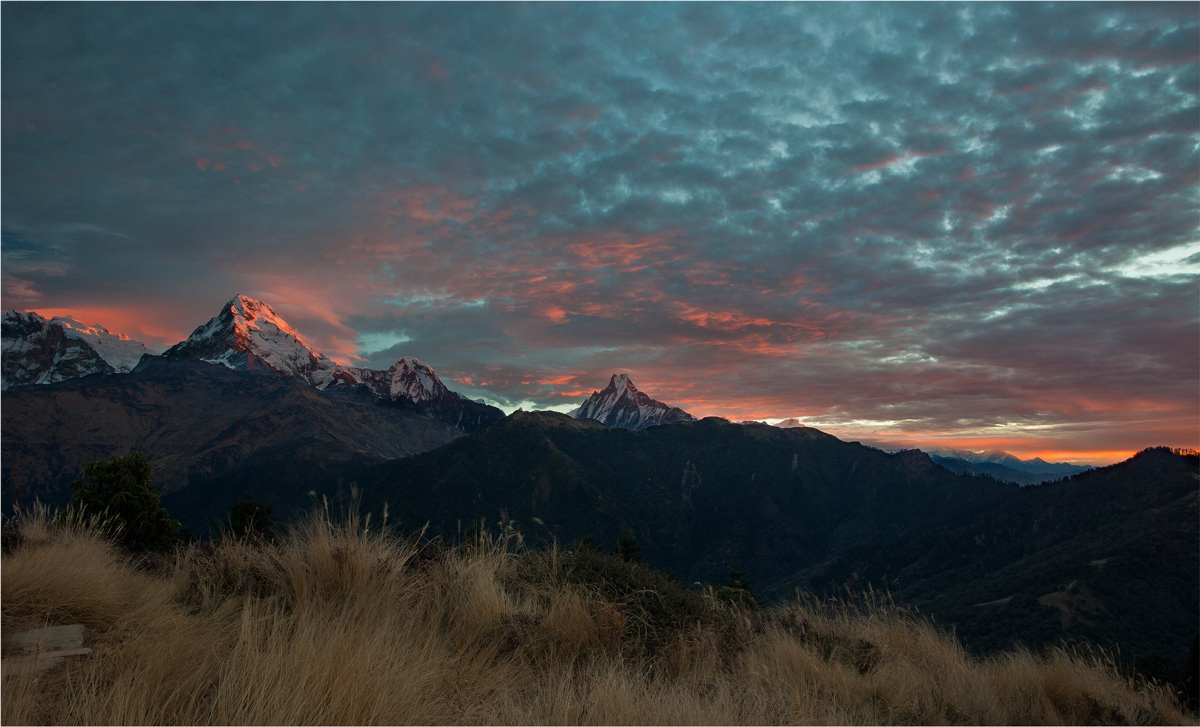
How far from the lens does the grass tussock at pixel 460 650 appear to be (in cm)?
329

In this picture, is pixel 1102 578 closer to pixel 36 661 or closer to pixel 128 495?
pixel 128 495

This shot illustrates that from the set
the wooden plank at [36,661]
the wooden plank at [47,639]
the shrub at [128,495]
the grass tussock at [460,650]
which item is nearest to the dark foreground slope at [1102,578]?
the shrub at [128,495]

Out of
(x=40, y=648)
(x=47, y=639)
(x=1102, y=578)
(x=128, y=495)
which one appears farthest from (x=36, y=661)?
(x=1102, y=578)

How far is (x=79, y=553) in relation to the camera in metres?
6.10

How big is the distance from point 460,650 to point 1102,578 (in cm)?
17197

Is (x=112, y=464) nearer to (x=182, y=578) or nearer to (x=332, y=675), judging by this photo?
(x=182, y=578)

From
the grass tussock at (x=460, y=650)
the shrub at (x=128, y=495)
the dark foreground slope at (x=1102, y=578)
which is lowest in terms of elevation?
the dark foreground slope at (x=1102, y=578)

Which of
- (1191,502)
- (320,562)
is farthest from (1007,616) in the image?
(320,562)

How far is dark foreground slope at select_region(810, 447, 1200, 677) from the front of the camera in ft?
330

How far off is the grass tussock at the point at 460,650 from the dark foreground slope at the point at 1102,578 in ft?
249

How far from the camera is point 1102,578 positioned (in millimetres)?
122500

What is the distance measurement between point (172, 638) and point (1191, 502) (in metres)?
233

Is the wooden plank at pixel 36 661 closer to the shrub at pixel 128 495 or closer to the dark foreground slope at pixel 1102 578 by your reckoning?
the shrub at pixel 128 495

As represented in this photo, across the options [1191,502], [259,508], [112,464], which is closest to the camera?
[112,464]
